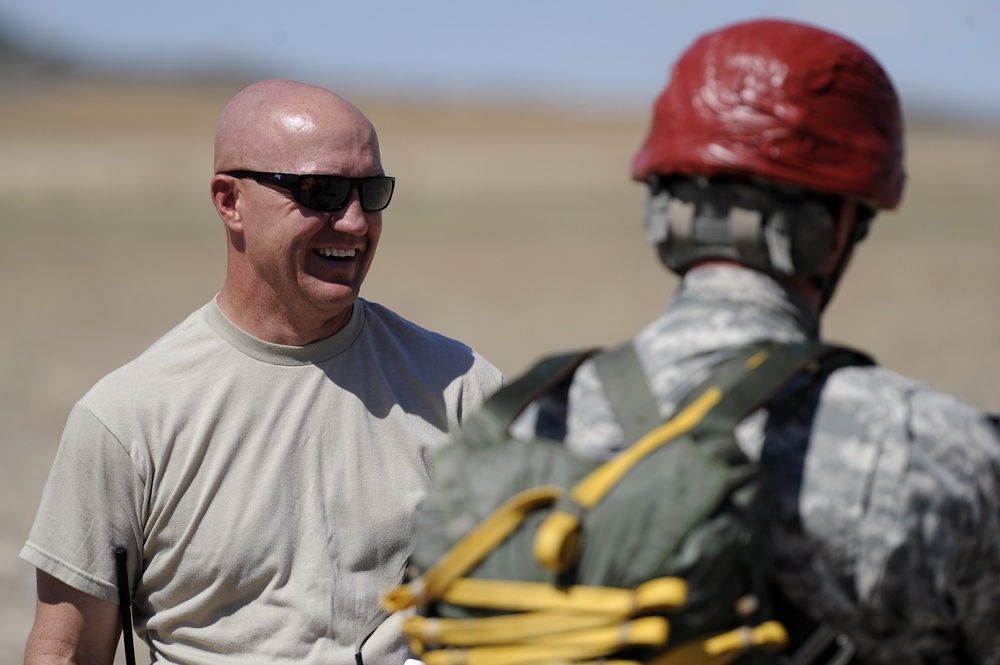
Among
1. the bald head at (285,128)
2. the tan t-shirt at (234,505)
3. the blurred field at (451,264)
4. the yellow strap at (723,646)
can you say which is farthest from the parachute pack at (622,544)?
the blurred field at (451,264)

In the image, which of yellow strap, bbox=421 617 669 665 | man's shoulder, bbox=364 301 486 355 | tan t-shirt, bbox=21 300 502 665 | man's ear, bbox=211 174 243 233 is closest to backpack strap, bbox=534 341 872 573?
yellow strap, bbox=421 617 669 665

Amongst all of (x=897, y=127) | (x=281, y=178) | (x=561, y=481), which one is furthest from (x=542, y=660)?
(x=281, y=178)

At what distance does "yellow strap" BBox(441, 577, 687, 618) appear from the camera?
6.29 ft

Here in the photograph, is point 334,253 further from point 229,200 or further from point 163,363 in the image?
point 163,363

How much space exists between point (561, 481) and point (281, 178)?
1686 mm

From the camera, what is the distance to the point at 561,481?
6.62ft

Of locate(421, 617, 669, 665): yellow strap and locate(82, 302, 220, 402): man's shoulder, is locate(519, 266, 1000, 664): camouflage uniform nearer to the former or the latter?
locate(421, 617, 669, 665): yellow strap

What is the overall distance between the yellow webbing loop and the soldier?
0.11 meters

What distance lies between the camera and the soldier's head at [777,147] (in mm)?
2176

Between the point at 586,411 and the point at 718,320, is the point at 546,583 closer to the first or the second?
the point at 586,411

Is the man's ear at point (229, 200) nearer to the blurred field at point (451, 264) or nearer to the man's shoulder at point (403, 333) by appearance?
the man's shoulder at point (403, 333)

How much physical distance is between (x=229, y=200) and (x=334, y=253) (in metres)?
0.33

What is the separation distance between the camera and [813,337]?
7.49ft

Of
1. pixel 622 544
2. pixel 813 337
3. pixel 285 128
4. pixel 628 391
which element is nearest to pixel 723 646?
pixel 622 544
